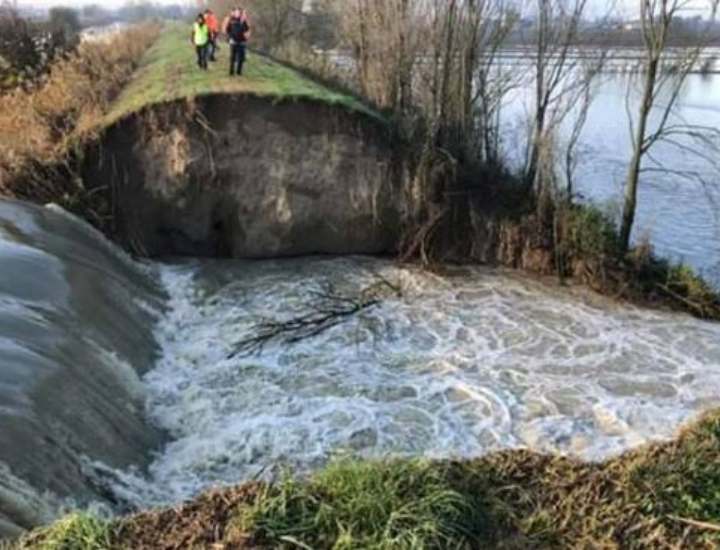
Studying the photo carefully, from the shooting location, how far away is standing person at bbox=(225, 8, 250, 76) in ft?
60.7

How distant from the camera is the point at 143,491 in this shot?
306 inches

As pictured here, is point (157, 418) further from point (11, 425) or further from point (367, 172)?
point (367, 172)

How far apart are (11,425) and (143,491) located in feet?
4.34

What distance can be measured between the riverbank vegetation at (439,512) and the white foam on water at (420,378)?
3234 millimetres

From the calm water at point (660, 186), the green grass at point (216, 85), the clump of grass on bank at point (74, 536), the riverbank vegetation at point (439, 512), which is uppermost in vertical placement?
the green grass at point (216, 85)

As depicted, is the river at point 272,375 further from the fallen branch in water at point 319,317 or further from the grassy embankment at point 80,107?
the grassy embankment at point 80,107

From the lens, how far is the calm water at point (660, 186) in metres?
16.5

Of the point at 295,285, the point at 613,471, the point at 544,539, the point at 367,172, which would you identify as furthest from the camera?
the point at 367,172

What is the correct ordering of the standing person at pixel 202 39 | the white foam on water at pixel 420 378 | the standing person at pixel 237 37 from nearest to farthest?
the white foam on water at pixel 420 378, the standing person at pixel 237 37, the standing person at pixel 202 39

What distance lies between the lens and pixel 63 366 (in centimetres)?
880

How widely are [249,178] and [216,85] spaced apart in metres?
2.13

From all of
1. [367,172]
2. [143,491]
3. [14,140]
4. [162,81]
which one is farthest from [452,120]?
[143,491]

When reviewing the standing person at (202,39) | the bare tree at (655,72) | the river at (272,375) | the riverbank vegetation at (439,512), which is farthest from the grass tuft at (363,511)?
the standing person at (202,39)

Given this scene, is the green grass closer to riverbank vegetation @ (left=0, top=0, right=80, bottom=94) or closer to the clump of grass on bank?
riverbank vegetation @ (left=0, top=0, right=80, bottom=94)
